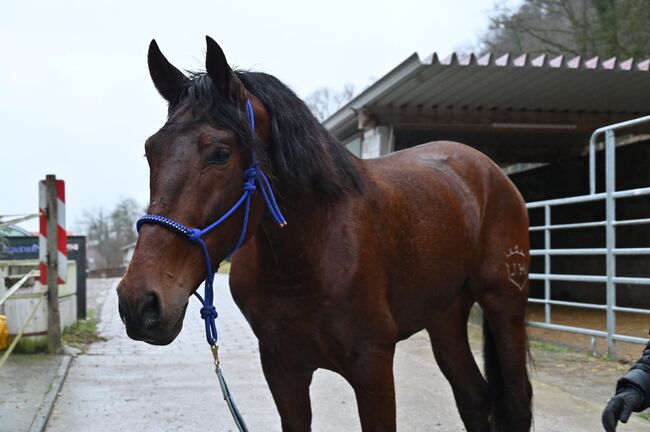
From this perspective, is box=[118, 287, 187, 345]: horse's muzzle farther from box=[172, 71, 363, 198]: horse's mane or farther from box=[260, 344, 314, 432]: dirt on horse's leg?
box=[260, 344, 314, 432]: dirt on horse's leg

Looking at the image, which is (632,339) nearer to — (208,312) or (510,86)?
(510,86)

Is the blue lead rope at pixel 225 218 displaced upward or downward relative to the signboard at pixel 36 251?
upward

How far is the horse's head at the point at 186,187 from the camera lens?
160cm

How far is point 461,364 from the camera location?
10.7 ft

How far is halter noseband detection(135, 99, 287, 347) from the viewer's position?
1.69m

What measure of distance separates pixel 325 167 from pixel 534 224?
40.1ft

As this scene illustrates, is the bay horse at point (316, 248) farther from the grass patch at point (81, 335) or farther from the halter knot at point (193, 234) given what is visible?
the grass patch at point (81, 335)

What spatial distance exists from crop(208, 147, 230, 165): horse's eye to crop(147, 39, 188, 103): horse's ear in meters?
0.32

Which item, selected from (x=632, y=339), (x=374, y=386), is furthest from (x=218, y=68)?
(x=632, y=339)

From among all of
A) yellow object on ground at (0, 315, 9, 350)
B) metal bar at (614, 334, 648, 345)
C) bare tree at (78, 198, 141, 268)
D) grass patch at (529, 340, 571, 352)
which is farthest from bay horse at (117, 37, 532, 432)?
bare tree at (78, 198, 141, 268)

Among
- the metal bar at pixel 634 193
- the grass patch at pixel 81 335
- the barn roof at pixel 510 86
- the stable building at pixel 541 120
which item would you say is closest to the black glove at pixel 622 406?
the metal bar at pixel 634 193

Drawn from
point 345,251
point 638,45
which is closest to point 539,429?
point 345,251

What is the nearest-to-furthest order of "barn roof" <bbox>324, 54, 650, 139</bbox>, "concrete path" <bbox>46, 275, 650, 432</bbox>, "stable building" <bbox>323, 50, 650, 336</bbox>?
"concrete path" <bbox>46, 275, 650, 432</bbox> → "barn roof" <bbox>324, 54, 650, 139</bbox> → "stable building" <bbox>323, 50, 650, 336</bbox>

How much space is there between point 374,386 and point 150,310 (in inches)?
35.1
